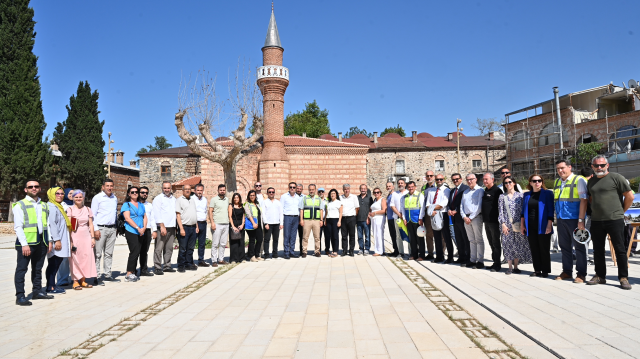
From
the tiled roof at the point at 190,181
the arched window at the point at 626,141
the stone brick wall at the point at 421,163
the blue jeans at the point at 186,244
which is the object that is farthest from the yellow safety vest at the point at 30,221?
the stone brick wall at the point at 421,163

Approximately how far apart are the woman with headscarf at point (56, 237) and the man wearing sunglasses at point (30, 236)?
17 centimetres

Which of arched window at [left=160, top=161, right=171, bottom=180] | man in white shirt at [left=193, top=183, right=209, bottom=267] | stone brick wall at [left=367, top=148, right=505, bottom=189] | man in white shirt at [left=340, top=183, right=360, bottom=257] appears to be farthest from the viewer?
stone brick wall at [left=367, top=148, right=505, bottom=189]

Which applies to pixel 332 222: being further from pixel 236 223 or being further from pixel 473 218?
pixel 473 218

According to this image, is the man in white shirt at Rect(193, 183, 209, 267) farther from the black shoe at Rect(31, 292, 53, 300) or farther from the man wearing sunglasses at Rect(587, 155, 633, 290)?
the man wearing sunglasses at Rect(587, 155, 633, 290)

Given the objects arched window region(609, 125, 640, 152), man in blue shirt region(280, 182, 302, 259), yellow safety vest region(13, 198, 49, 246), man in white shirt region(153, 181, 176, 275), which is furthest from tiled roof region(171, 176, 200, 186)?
arched window region(609, 125, 640, 152)

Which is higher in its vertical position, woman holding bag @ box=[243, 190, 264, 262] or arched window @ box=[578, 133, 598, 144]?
arched window @ box=[578, 133, 598, 144]

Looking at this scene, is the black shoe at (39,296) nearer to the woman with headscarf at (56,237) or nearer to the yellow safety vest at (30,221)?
the woman with headscarf at (56,237)

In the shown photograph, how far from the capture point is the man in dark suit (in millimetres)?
8039

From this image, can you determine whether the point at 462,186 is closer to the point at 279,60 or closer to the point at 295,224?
the point at 295,224

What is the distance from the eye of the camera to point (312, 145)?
88.7 ft

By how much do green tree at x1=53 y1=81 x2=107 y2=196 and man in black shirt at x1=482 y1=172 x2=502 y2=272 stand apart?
98.6 feet

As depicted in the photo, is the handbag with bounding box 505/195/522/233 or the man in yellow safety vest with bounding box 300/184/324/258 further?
the man in yellow safety vest with bounding box 300/184/324/258

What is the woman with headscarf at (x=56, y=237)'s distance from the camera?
5.95m

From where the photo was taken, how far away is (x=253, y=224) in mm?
9125
